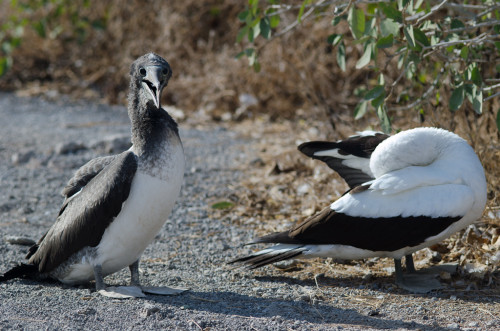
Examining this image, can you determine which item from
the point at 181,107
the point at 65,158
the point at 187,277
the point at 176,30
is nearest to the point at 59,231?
the point at 187,277

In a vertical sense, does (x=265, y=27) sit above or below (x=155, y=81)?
above

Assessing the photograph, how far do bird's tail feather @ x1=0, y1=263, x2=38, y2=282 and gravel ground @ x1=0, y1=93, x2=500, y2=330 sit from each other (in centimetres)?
6

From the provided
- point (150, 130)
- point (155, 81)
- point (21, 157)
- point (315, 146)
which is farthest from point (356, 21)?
point (21, 157)

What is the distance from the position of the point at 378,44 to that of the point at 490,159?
4.50 ft

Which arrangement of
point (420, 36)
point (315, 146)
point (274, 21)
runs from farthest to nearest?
point (274, 21), point (315, 146), point (420, 36)

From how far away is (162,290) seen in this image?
4160 mm

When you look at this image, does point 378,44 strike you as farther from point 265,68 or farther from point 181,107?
point 181,107

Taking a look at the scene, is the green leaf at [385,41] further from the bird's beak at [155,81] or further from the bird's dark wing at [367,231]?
the bird's beak at [155,81]

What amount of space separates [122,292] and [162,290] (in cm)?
23

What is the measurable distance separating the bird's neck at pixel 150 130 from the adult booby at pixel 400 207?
991 millimetres

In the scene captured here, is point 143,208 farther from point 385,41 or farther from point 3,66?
point 3,66

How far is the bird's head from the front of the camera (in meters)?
4.02

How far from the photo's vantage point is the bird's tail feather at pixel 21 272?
4.31m

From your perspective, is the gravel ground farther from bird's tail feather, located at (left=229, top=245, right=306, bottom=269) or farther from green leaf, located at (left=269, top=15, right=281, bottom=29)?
green leaf, located at (left=269, top=15, right=281, bottom=29)
